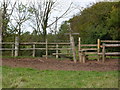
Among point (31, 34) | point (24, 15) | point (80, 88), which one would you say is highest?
point (24, 15)

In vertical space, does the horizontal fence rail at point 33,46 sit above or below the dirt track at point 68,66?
above

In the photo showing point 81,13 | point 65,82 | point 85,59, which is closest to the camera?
point 65,82

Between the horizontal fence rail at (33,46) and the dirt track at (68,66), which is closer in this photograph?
the dirt track at (68,66)

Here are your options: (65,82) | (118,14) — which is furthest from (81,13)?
(65,82)

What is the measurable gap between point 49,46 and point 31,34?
380 centimetres

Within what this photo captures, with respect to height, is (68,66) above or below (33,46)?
below

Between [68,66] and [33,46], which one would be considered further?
[33,46]

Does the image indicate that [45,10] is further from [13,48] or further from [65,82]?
[65,82]

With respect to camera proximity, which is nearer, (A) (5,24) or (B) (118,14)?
(B) (118,14)

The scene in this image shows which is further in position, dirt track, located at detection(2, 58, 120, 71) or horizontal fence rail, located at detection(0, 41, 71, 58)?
horizontal fence rail, located at detection(0, 41, 71, 58)

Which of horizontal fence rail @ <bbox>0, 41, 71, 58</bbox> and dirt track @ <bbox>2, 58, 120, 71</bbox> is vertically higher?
horizontal fence rail @ <bbox>0, 41, 71, 58</bbox>

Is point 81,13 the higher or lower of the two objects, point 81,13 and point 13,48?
the higher

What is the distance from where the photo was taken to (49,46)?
48.8 ft

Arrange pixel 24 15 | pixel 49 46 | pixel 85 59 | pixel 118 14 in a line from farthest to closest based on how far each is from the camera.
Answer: pixel 24 15, pixel 49 46, pixel 85 59, pixel 118 14
